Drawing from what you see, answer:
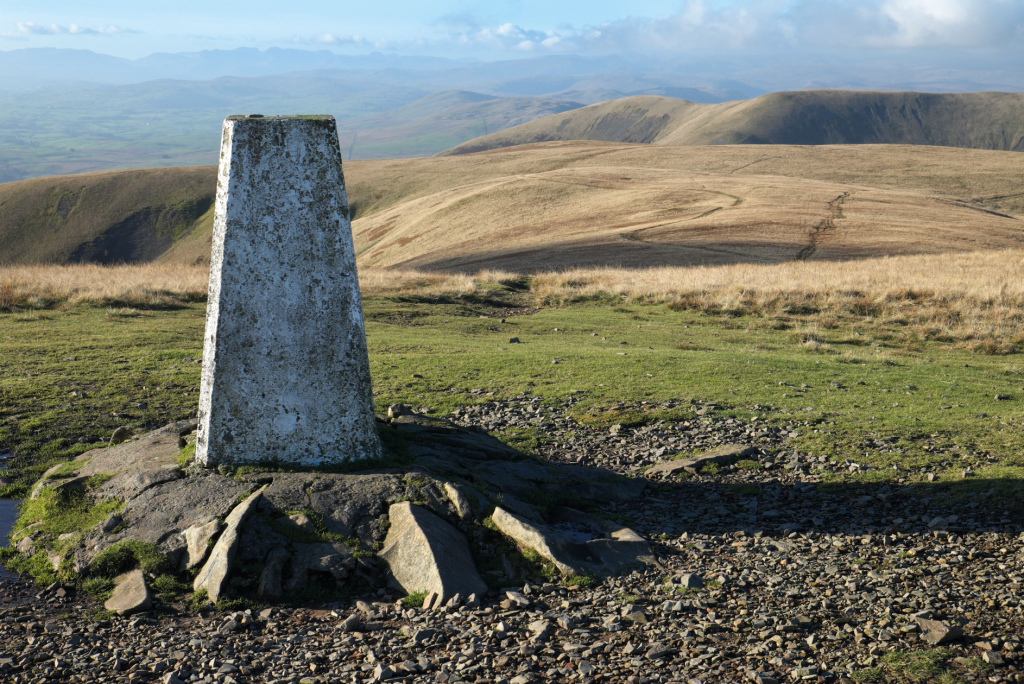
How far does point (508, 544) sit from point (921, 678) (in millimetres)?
4250

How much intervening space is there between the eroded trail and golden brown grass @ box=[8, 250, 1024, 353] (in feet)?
31.6

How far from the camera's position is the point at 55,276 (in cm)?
2978

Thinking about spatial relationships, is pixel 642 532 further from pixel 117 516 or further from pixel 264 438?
pixel 117 516

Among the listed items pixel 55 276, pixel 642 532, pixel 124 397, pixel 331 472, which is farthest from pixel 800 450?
pixel 55 276

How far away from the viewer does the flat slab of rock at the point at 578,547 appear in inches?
321

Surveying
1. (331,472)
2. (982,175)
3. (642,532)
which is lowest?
(642,532)

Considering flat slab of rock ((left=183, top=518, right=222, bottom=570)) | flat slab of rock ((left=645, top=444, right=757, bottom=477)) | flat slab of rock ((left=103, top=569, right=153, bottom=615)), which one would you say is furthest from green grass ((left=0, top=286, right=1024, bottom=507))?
flat slab of rock ((left=183, top=518, right=222, bottom=570))

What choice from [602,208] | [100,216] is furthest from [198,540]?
[100,216]

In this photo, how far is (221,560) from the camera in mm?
7656

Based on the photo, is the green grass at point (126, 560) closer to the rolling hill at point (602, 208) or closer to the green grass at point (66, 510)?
the green grass at point (66, 510)

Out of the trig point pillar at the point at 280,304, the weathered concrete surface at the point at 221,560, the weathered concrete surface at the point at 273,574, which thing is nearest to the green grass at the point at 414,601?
the weathered concrete surface at the point at 273,574

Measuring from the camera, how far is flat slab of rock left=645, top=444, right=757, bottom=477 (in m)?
11.8

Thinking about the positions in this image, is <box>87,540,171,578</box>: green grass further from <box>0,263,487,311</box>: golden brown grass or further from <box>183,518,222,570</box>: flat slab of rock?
<box>0,263,487,311</box>: golden brown grass

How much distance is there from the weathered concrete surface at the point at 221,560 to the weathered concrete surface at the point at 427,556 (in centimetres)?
158
